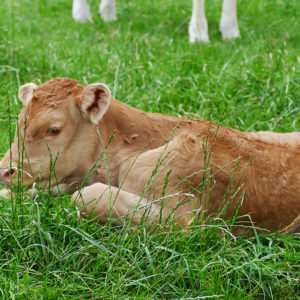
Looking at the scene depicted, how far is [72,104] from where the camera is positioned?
387 cm

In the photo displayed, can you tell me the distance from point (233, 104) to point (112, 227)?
9.74ft

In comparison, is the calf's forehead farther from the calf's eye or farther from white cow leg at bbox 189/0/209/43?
white cow leg at bbox 189/0/209/43

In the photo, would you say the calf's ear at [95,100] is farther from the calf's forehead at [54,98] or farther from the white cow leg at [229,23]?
the white cow leg at [229,23]

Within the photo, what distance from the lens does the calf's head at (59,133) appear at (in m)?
3.76

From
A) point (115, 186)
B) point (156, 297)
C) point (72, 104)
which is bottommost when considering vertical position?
point (156, 297)

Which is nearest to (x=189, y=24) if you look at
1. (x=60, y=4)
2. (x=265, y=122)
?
(x=60, y=4)

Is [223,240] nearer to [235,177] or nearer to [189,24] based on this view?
[235,177]

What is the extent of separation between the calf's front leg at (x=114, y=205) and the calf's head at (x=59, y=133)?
274 millimetres

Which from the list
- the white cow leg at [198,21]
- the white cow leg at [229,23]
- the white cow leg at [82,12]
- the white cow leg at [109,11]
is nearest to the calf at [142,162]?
the white cow leg at [198,21]

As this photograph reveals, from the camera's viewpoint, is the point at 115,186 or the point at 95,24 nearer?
the point at 115,186

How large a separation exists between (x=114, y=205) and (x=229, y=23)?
21.3 ft

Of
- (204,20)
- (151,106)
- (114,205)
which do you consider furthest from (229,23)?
(114,205)

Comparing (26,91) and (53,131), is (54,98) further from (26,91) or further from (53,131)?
(26,91)

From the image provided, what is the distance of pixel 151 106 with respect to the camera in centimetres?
623
